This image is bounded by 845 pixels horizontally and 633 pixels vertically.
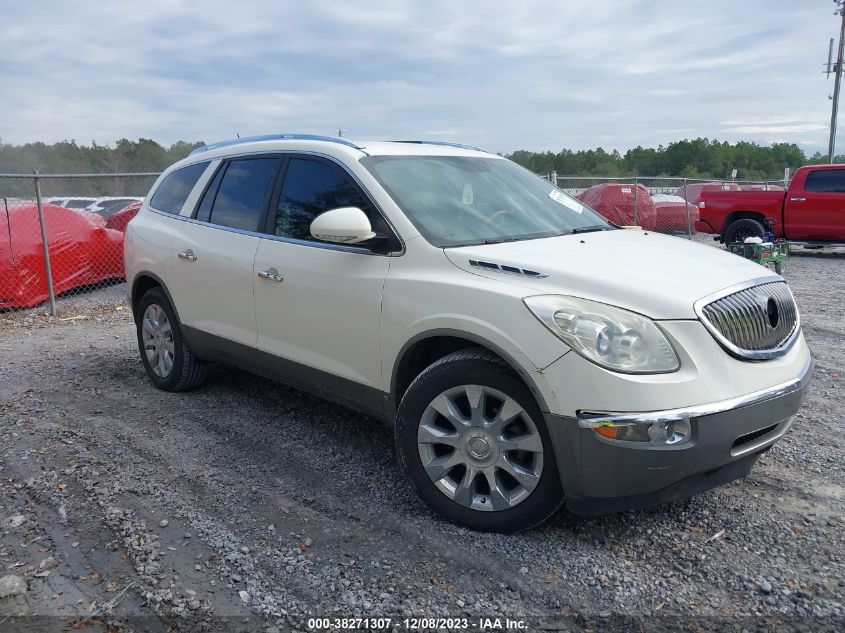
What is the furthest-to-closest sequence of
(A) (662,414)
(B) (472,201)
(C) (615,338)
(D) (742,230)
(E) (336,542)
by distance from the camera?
(D) (742,230) < (B) (472,201) < (E) (336,542) < (C) (615,338) < (A) (662,414)

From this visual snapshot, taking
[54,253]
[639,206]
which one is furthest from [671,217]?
[54,253]

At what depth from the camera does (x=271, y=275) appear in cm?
428

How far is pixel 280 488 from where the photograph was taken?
387cm

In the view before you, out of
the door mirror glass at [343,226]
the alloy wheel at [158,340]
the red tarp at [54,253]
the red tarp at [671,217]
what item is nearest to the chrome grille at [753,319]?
the door mirror glass at [343,226]

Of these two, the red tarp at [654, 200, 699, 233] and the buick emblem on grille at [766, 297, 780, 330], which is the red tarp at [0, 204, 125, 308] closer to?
the buick emblem on grille at [766, 297, 780, 330]

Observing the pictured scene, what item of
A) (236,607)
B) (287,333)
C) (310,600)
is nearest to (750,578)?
(310,600)

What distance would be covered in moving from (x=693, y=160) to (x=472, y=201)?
165 ft

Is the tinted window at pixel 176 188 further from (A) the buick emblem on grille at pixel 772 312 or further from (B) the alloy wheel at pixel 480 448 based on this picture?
(A) the buick emblem on grille at pixel 772 312

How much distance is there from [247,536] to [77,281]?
8.78 metres

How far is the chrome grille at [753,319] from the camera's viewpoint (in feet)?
9.96

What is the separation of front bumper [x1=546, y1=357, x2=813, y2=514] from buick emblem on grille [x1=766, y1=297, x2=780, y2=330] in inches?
14.8

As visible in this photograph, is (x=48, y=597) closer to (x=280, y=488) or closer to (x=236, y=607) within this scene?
(x=236, y=607)

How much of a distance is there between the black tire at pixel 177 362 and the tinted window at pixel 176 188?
2.20 ft

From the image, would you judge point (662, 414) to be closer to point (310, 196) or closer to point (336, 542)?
point (336, 542)
